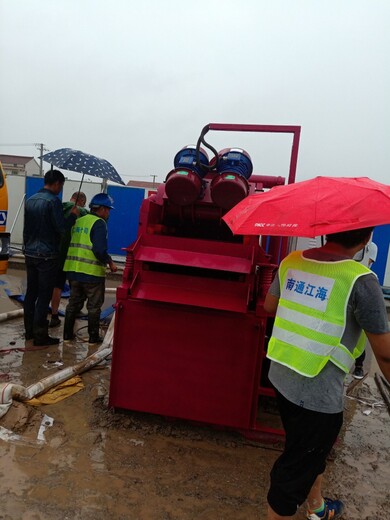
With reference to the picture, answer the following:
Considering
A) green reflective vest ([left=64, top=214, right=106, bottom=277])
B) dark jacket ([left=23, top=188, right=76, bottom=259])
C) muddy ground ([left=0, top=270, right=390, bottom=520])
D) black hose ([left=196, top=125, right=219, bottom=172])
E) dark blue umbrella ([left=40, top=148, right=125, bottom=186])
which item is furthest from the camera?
green reflective vest ([left=64, top=214, right=106, bottom=277])

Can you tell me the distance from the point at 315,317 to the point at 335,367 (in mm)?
240

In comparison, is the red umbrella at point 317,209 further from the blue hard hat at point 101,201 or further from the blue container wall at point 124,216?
the blue container wall at point 124,216

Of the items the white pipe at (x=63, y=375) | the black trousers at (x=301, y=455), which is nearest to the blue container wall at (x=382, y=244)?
the white pipe at (x=63, y=375)

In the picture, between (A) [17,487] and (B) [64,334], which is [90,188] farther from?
(A) [17,487]

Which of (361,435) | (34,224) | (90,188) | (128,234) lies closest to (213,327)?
(361,435)

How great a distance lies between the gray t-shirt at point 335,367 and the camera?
163 centimetres

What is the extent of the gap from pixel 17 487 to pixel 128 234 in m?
7.99

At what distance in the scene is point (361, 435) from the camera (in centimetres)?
343

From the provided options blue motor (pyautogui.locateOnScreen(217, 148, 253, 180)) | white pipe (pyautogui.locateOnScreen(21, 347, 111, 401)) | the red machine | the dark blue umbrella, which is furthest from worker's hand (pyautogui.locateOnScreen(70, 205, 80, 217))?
blue motor (pyautogui.locateOnScreen(217, 148, 253, 180))

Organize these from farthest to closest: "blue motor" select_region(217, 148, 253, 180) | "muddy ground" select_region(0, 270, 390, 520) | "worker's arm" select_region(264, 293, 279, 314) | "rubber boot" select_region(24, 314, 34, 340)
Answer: "rubber boot" select_region(24, 314, 34, 340)
"blue motor" select_region(217, 148, 253, 180)
"muddy ground" select_region(0, 270, 390, 520)
"worker's arm" select_region(264, 293, 279, 314)

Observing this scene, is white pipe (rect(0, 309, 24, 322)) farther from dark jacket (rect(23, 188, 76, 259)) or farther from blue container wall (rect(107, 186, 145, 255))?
blue container wall (rect(107, 186, 145, 255))

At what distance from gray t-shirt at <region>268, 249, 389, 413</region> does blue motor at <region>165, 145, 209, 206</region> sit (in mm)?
1321

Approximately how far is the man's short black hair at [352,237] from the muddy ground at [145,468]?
5.50 feet

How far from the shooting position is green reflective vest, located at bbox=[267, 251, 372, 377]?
170 centimetres
